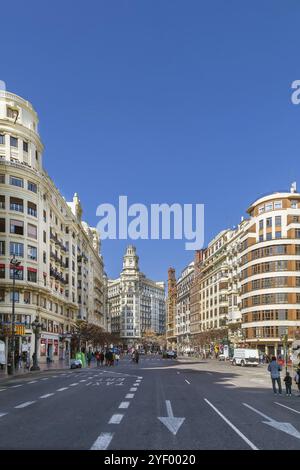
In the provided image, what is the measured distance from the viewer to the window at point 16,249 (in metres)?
66.6

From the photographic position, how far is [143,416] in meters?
16.2

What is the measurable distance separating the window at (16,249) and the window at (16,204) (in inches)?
162

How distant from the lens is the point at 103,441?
11688mm

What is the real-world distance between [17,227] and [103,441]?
5789cm

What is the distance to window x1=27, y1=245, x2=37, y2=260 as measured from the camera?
6874 cm

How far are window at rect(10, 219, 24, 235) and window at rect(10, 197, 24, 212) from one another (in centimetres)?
143

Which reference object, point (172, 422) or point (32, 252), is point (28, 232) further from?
point (172, 422)

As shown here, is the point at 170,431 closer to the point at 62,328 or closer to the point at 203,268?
the point at 62,328

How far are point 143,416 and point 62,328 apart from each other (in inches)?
2902

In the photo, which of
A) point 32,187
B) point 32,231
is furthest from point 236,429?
point 32,187

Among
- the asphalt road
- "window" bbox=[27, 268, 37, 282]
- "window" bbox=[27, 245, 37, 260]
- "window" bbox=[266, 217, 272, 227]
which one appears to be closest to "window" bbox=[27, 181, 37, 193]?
"window" bbox=[27, 245, 37, 260]

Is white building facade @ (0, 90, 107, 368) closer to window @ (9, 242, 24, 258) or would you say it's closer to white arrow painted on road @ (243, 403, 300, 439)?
window @ (9, 242, 24, 258)

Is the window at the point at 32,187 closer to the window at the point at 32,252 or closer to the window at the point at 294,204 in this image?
the window at the point at 32,252
